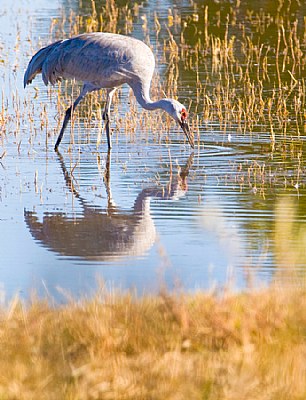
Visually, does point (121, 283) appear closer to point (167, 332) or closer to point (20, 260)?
point (20, 260)

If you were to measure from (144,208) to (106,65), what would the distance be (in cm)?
292

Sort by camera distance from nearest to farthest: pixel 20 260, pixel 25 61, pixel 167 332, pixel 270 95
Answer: pixel 167 332, pixel 20 260, pixel 270 95, pixel 25 61

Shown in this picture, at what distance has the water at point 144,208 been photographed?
5.96m

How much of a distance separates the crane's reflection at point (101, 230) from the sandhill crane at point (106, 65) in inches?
84.2

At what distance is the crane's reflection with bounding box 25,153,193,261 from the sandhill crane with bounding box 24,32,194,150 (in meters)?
2.14

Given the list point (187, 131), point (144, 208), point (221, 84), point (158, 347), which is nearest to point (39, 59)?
point (187, 131)

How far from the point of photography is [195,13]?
20.8 meters

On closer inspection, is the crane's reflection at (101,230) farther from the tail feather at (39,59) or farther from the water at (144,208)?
the tail feather at (39,59)

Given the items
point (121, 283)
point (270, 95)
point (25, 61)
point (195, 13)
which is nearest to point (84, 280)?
point (121, 283)

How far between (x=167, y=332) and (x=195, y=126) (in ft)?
22.0

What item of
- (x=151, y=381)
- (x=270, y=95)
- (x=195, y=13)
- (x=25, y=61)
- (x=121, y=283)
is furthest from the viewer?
(x=195, y=13)

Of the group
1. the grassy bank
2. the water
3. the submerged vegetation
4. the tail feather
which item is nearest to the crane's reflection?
the water

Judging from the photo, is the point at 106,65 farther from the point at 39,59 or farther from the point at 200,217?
the point at 200,217

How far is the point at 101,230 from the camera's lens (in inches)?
279
